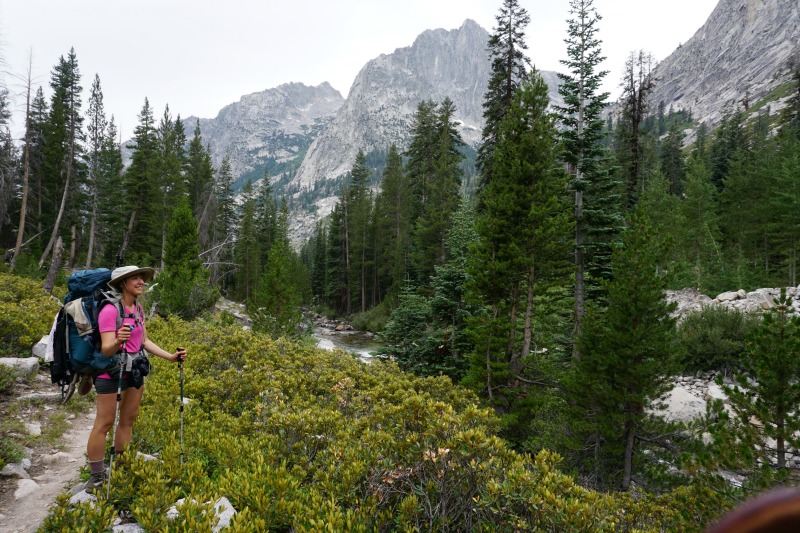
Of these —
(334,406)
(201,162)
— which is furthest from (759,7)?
(334,406)

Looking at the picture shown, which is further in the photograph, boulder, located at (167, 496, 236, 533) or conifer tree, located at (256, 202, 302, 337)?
conifer tree, located at (256, 202, 302, 337)

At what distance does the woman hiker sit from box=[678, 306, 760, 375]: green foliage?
21.8 metres

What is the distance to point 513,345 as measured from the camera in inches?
563

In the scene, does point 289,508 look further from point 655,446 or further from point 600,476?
point 655,446

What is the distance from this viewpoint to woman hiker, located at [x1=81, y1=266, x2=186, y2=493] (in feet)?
15.2

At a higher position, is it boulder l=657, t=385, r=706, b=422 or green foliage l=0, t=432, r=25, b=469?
green foliage l=0, t=432, r=25, b=469

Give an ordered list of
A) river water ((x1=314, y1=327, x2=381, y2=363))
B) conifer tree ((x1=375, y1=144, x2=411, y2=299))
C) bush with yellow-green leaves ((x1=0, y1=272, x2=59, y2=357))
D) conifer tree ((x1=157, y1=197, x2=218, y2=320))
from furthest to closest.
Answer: conifer tree ((x1=375, y1=144, x2=411, y2=299))
river water ((x1=314, y1=327, x2=381, y2=363))
conifer tree ((x1=157, y1=197, x2=218, y2=320))
bush with yellow-green leaves ((x1=0, y1=272, x2=59, y2=357))

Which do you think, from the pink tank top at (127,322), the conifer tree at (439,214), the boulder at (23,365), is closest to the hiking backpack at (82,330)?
the pink tank top at (127,322)

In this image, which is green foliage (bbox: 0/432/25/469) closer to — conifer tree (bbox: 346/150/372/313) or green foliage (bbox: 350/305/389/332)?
green foliage (bbox: 350/305/389/332)

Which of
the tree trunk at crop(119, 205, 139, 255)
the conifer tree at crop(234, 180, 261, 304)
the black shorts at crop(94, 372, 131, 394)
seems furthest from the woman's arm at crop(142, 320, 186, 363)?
the conifer tree at crop(234, 180, 261, 304)

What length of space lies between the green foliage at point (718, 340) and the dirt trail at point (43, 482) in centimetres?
2245

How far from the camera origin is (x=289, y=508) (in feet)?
14.0

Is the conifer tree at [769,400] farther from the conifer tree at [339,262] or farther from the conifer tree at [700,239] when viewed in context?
the conifer tree at [339,262]

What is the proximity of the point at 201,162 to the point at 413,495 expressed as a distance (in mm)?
48856
